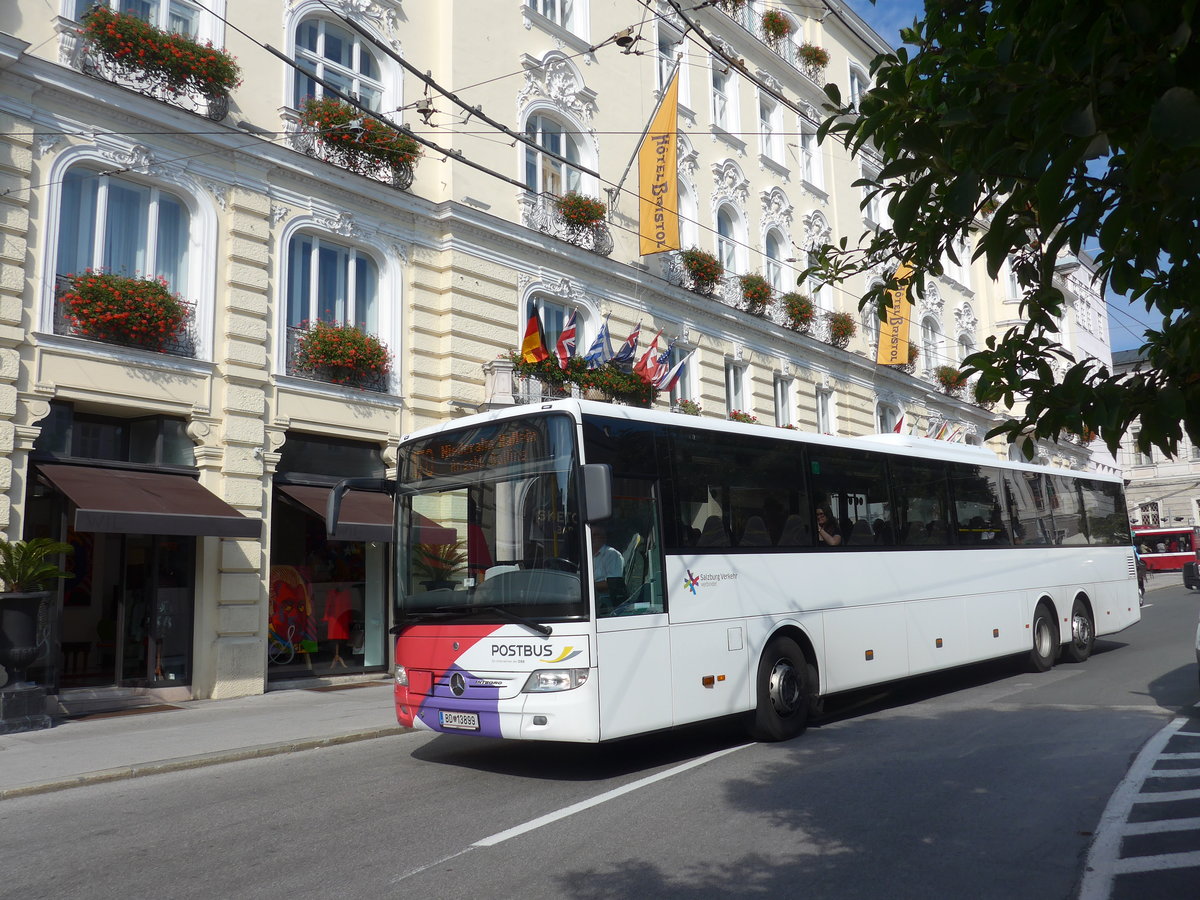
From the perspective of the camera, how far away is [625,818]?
6695 mm

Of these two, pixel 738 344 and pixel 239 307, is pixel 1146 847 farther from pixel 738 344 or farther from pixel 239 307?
pixel 738 344

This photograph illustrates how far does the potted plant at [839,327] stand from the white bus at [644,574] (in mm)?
18961

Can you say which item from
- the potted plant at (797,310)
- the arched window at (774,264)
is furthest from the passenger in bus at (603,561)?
the arched window at (774,264)

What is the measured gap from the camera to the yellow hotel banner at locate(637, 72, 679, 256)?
854 inches

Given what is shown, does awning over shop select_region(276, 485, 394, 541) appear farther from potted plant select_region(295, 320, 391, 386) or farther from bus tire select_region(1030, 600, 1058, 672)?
bus tire select_region(1030, 600, 1058, 672)

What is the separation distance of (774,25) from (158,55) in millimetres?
20913

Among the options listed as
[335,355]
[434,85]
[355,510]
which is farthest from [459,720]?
[335,355]

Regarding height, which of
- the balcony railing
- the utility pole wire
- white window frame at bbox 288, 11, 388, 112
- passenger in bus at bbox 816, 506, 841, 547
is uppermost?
white window frame at bbox 288, 11, 388, 112

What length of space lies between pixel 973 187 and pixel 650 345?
1919cm

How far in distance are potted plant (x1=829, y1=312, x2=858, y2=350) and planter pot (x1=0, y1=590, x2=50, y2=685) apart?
948 inches

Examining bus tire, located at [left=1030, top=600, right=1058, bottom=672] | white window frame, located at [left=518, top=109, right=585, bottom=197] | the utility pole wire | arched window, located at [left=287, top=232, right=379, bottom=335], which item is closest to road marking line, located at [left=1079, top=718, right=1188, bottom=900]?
bus tire, located at [left=1030, top=600, right=1058, bottom=672]

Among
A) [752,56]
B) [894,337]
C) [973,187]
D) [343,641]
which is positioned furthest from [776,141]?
[973,187]

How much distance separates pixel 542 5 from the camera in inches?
880

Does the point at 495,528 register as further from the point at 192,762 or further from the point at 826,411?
the point at 826,411
